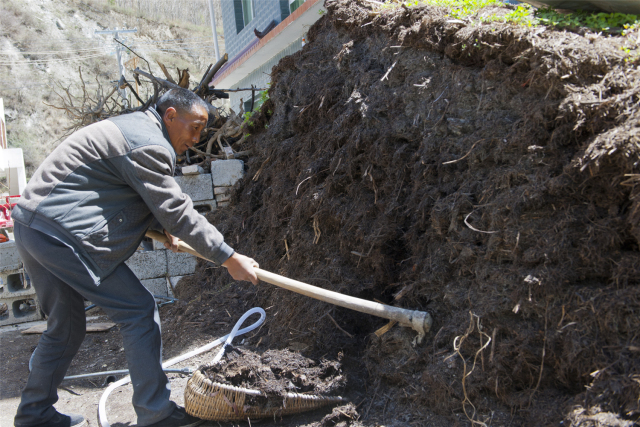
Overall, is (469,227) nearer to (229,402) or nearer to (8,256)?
(229,402)

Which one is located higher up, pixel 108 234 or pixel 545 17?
pixel 545 17

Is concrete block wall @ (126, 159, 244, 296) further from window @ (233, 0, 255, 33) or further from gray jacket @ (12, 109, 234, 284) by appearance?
window @ (233, 0, 255, 33)

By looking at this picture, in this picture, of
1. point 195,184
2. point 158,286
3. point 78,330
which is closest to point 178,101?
point 78,330

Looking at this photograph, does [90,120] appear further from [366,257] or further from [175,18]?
[175,18]

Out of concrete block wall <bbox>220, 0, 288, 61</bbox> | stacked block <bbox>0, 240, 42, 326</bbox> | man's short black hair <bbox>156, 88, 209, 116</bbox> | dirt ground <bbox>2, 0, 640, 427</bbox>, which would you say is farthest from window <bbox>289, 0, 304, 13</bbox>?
man's short black hair <bbox>156, 88, 209, 116</bbox>

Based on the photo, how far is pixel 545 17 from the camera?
278cm

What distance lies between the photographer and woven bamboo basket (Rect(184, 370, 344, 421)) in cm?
246

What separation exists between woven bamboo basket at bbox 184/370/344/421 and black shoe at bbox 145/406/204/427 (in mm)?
58

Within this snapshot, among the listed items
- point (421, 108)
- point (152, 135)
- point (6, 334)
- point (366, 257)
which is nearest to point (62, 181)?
point (152, 135)

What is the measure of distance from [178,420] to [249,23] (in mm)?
11526

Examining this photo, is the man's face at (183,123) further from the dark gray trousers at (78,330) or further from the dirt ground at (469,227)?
the dirt ground at (469,227)

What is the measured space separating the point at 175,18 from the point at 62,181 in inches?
1690

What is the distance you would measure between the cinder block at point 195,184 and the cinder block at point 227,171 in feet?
0.46

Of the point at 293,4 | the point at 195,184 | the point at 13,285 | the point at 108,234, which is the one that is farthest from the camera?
the point at 293,4
